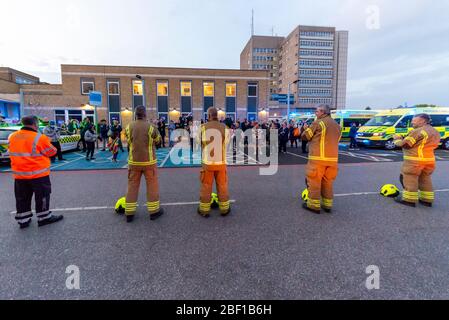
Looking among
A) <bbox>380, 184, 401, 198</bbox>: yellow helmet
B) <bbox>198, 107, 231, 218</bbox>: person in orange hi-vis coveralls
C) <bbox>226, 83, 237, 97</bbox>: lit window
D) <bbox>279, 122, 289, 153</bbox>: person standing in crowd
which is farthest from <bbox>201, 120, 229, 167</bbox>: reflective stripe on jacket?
<bbox>226, 83, 237, 97</bbox>: lit window

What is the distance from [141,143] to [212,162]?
4.13 feet

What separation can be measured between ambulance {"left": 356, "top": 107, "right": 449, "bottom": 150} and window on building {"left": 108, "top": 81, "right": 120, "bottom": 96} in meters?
28.2

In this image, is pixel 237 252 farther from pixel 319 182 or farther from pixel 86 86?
pixel 86 86

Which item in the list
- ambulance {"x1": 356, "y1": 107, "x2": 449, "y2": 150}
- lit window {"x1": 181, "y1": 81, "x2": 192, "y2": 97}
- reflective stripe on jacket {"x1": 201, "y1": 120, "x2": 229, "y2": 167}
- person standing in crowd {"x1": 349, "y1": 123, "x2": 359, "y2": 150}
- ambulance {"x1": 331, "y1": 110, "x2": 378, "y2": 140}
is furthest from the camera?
lit window {"x1": 181, "y1": 81, "x2": 192, "y2": 97}

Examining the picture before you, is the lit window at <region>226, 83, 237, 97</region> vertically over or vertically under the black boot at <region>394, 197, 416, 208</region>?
over

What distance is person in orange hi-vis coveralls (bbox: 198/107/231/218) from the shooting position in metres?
4.31

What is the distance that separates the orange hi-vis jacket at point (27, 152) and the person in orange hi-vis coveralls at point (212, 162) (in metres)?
2.48

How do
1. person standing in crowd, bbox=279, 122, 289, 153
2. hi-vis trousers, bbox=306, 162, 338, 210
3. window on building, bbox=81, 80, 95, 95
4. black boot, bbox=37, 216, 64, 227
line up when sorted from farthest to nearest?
window on building, bbox=81, 80, 95, 95 < person standing in crowd, bbox=279, 122, 289, 153 < hi-vis trousers, bbox=306, 162, 338, 210 < black boot, bbox=37, 216, 64, 227

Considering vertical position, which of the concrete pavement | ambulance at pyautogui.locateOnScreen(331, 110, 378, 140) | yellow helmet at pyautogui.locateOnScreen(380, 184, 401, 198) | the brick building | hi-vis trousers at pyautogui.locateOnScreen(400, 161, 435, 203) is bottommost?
the concrete pavement

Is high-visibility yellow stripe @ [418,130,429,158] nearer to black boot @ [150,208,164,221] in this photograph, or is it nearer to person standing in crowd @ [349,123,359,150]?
black boot @ [150,208,164,221]

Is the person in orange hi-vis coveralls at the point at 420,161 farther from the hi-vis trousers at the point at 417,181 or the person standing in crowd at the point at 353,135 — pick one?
the person standing in crowd at the point at 353,135

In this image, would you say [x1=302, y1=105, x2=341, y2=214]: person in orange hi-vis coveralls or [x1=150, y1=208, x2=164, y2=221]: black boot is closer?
[x1=150, y1=208, x2=164, y2=221]: black boot

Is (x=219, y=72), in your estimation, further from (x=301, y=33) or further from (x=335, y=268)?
(x=301, y=33)

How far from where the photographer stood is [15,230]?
3.77 m
